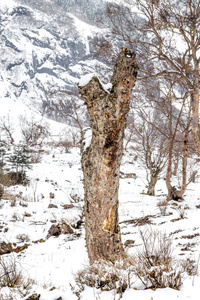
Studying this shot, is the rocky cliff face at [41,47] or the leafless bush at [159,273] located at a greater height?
the rocky cliff face at [41,47]

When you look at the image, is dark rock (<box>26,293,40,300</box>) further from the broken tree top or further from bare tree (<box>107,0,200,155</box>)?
bare tree (<box>107,0,200,155</box>)

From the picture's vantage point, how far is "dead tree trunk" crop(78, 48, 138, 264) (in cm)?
212

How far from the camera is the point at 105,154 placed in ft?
7.27

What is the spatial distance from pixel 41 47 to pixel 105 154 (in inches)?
4237

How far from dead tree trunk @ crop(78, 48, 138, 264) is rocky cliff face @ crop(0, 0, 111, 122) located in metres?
69.4

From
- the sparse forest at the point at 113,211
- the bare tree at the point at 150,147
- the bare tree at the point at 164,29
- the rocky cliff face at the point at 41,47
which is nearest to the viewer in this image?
the sparse forest at the point at 113,211

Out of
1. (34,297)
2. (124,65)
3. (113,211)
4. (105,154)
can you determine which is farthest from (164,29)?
(34,297)

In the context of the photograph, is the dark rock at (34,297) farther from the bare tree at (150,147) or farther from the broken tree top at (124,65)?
the bare tree at (150,147)

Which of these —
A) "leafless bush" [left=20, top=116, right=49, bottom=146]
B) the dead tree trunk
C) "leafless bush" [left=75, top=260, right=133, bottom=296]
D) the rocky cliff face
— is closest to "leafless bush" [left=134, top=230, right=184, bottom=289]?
"leafless bush" [left=75, top=260, right=133, bottom=296]

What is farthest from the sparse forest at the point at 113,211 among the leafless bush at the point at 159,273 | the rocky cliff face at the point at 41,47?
the rocky cliff face at the point at 41,47

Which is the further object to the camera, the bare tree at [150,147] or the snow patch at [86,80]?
the bare tree at [150,147]

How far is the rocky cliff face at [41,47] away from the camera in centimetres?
7856

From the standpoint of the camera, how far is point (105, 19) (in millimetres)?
5156

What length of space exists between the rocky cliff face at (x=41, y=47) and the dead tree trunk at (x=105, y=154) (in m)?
69.4
